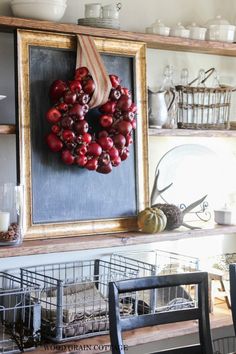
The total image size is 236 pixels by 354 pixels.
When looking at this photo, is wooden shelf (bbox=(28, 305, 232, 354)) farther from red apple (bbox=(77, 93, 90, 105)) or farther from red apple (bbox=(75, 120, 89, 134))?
red apple (bbox=(77, 93, 90, 105))

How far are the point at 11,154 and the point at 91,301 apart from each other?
0.72 metres

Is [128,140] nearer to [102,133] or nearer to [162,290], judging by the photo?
[102,133]

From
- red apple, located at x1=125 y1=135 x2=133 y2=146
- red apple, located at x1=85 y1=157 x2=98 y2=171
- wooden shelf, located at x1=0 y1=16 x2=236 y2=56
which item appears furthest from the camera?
red apple, located at x1=125 y1=135 x2=133 y2=146

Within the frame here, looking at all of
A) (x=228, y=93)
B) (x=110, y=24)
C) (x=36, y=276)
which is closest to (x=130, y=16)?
(x=110, y=24)

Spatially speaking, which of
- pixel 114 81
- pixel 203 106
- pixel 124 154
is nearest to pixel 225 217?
pixel 203 106

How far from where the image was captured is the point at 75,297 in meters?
2.52

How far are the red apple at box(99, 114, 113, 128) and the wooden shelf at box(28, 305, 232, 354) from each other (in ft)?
2.89

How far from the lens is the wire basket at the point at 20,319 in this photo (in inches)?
90.7

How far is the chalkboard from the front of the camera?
96.8 inches

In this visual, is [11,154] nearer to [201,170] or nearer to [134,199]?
[134,199]

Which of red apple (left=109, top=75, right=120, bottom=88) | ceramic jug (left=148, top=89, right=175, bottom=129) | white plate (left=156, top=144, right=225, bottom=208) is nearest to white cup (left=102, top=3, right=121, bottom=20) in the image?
red apple (left=109, top=75, right=120, bottom=88)

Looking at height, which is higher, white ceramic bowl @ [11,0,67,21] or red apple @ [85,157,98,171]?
white ceramic bowl @ [11,0,67,21]

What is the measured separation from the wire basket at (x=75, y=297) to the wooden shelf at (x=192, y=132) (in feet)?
2.04

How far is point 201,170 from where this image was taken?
3.16 metres
